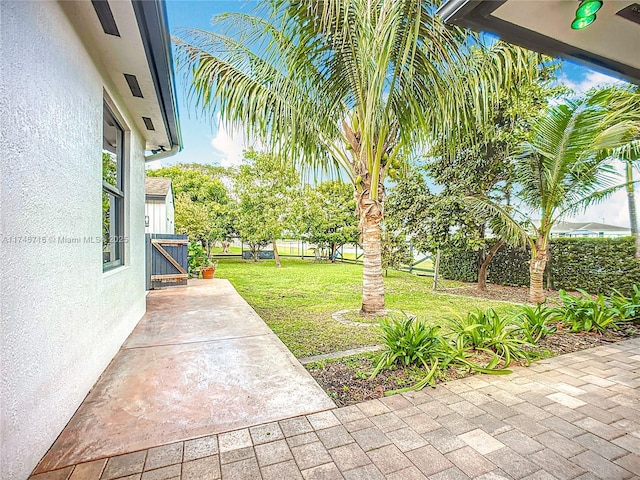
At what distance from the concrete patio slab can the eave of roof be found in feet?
10.1

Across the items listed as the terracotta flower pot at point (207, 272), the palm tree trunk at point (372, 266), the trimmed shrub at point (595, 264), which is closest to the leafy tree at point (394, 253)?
the trimmed shrub at point (595, 264)

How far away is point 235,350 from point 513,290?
32.3 feet

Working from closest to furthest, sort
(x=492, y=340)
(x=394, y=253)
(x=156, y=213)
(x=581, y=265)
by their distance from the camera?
(x=492, y=340)
(x=581, y=265)
(x=156, y=213)
(x=394, y=253)

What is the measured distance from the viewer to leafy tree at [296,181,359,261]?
65.2 ft

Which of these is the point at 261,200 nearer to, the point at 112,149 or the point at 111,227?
the point at 112,149

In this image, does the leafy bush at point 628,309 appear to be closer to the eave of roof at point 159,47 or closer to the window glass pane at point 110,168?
the eave of roof at point 159,47

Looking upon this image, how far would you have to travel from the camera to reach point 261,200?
A: 17.6 m

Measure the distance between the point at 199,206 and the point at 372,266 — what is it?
14.1m

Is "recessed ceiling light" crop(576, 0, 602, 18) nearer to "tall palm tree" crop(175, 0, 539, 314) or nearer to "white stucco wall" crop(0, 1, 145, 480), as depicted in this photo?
"tall palm tree" crop(175, 0, 539, 314)

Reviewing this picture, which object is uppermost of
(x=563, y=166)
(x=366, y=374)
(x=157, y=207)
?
(x=563, y=166)

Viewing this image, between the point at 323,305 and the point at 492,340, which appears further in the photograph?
the point at 323,305

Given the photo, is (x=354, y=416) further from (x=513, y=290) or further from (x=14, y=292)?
(x=513, y=290)

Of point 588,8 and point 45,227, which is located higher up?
point 588,8

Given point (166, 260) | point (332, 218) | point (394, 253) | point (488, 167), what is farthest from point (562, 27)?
point (332, 218)
